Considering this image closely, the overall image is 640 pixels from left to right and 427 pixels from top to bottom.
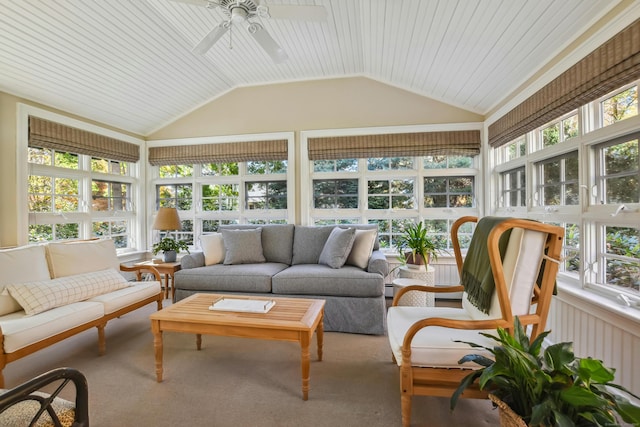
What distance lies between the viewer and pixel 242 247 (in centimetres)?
349

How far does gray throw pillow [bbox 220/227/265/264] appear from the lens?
3.44 metres

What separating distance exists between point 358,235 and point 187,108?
3.15 meters

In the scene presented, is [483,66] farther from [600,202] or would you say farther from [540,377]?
[540,377]

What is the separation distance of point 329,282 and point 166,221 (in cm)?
232

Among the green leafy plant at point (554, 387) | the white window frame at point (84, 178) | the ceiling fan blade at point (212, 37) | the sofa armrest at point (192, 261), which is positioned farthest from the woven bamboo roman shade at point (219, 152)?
the green leafy plant at point (554, 387)

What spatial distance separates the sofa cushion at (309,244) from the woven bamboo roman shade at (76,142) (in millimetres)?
2784

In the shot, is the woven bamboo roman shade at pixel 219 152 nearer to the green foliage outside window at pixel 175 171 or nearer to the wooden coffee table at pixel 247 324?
the green foliage outside window at pixel 175 171

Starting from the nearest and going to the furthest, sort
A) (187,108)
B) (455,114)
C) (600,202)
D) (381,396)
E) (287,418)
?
(287,418) < (381,396) < (600,202) < (455,114) < (187,108)

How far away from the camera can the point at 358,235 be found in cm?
326

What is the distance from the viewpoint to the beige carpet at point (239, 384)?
1.64m

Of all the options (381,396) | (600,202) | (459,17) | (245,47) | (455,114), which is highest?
(245,47)

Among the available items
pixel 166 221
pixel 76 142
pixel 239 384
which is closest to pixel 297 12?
pixel 239 384

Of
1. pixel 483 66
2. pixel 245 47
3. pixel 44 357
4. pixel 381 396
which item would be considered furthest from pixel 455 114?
pixel 44 357

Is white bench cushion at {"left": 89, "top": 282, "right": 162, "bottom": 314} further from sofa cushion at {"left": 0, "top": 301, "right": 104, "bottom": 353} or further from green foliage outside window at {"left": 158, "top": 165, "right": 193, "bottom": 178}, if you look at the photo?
green foliage outside window at {"left": 158, "top": 165, "right": 193, "bottom": 178}
